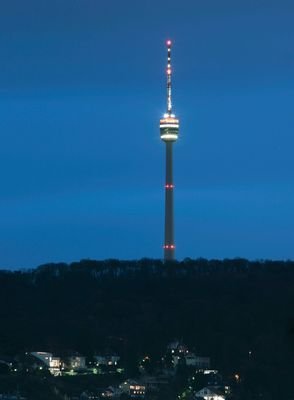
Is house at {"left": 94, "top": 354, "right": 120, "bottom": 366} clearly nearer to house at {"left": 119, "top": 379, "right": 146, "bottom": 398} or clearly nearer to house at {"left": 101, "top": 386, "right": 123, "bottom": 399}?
house at {"left": 119, "top": 379, "right": 146, "bottom": 398}

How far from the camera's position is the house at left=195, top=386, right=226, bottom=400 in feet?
200

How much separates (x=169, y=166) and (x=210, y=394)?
189 ft

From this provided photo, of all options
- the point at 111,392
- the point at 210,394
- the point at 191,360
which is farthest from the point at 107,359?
the point at 210,394

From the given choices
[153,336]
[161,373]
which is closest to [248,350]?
[161,373]

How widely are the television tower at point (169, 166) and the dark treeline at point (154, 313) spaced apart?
2.18 m

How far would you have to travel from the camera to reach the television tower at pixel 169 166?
116 m

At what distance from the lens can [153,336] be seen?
76.1m

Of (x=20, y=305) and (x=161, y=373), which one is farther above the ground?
(x=20, y=305)

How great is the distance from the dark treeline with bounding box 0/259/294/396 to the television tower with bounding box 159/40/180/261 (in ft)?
7.16

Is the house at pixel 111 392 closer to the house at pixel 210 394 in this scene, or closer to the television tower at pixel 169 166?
the house at pixel 210 394

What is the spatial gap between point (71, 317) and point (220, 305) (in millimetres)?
7620

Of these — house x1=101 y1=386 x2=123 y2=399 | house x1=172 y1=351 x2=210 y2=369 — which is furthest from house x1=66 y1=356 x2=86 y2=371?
house x1=101 y1=386 x2=123 y2=399

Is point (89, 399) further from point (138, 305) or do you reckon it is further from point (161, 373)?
point (138, 305)

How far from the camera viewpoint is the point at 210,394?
62.1 m
